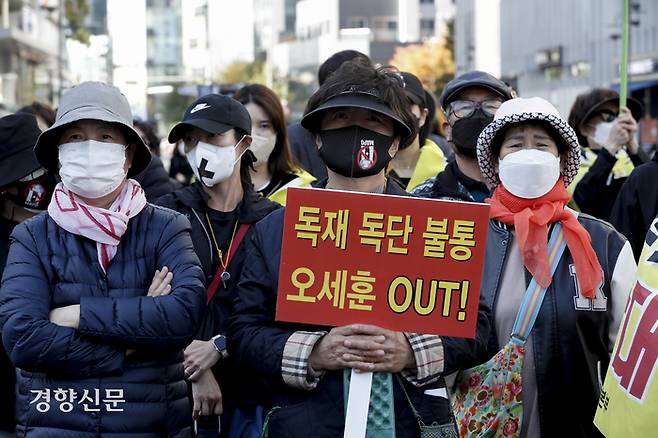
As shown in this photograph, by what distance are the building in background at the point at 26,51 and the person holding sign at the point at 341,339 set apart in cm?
3556

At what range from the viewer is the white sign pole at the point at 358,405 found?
3709mm

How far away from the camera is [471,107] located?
224 inches

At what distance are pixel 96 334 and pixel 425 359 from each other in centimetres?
115

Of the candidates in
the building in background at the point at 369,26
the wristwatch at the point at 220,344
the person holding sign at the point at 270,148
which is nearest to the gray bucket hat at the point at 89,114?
the wristwatch at the point at 220,344

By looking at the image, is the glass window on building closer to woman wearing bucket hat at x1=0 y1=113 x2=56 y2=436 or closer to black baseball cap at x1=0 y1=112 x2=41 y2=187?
black baseball cap at x1=0 y1=112 x2=41 y2=187

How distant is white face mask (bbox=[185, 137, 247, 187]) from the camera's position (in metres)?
5.61

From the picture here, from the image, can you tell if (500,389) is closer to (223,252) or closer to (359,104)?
(359,104)

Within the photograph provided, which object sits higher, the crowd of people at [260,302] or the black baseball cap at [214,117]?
the black baseball cap at [214,117]

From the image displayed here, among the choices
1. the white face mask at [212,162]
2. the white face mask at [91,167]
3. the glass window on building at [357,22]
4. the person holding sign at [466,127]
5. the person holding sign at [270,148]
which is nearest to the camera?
the white face mask at [91,167]

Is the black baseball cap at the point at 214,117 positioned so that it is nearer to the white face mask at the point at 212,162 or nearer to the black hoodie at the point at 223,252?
the white face mask at the point at 212,162

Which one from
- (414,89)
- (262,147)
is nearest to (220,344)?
(262,147)

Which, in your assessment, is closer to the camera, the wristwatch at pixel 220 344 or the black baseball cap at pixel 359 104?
the black baseball cap at pixel 359 104

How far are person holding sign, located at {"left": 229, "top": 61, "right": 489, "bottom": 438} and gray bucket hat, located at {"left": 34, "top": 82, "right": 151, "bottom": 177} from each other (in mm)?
714

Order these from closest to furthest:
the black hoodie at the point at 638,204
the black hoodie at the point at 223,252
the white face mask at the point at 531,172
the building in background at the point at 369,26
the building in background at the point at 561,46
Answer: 1. the white face mask at the point at 531,172
2. the black hoodie at the point at 223,252
3. the black hoodie at the point at 638,204
4. the building in background at the point at 561,46
5. the building in background at the point at 369,26
